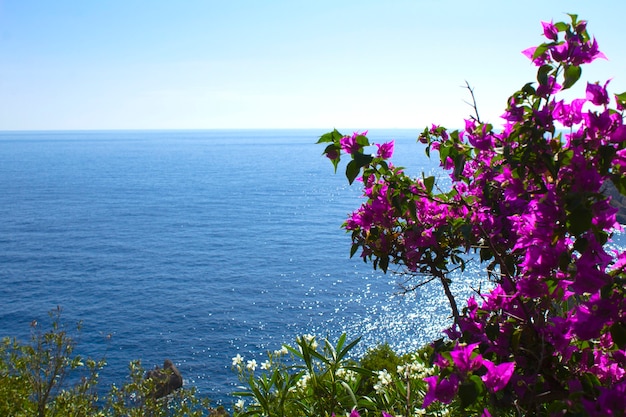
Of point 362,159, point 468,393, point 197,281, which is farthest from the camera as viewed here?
point 197,281

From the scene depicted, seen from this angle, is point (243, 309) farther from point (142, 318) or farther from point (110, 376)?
point (110, 376)

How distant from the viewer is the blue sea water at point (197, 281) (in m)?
39.7

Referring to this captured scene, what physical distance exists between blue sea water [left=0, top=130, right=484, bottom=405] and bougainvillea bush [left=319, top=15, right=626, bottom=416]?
12714 millimetres

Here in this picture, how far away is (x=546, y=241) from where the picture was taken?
2504 mm

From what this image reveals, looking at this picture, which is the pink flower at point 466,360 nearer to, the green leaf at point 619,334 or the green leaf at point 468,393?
the green leaf at point 468,393

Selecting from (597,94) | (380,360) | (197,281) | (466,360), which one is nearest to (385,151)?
(597,94)

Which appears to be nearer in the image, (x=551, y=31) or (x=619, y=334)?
(x=619, y=334)

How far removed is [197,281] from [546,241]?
2106 inches

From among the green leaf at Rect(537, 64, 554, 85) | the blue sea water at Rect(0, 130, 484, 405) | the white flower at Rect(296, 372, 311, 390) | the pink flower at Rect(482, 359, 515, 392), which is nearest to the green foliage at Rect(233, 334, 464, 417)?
the white flower at Rect(296, 372, 311, 390)

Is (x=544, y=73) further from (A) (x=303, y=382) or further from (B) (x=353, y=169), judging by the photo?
(A) (x=303, y=382)

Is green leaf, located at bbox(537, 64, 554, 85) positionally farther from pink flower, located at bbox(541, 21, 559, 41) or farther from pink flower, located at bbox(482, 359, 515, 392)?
pink flower, located at bbox(482, 359, 515, 392)

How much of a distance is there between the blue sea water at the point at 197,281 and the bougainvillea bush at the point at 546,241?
12714 millimetres

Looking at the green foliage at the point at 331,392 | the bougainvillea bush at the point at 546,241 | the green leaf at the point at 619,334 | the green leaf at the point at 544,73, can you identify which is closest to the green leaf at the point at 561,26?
the bougainvillea bush at the point at 546,241

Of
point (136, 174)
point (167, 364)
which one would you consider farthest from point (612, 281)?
point (136, 174)
